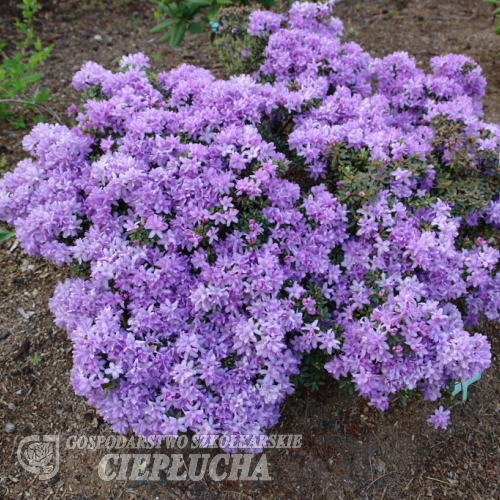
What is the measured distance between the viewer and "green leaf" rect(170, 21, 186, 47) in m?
4.38

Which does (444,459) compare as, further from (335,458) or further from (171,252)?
(171,252)

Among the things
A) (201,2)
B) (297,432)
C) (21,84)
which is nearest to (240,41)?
(201,2)

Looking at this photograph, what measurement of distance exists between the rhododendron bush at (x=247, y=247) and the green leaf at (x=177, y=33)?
1.64m

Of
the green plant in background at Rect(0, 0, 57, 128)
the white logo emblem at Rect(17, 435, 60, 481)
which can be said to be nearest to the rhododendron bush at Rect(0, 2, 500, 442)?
the white logo emblem at Rect(17, 435, 60, 481)

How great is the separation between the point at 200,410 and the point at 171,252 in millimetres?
712

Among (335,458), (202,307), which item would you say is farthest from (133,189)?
(335,458)

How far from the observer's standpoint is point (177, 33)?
4391mm

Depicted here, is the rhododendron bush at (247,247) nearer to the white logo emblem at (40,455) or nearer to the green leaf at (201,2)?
the white logo emblem at (40,455)

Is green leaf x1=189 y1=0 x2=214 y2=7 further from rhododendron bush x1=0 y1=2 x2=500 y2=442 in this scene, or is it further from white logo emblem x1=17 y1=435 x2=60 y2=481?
white logo emblem x1=17 y1=435 x2=60 y2=481

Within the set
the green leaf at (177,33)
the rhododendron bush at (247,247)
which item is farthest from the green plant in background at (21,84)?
the rhododendron bush at (247,247)

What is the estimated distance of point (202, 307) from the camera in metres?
2.35

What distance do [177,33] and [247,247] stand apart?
274 cm

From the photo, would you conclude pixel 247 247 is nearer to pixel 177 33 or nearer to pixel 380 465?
A: pixel 380 465

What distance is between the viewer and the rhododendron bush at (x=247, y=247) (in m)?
2.30
